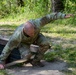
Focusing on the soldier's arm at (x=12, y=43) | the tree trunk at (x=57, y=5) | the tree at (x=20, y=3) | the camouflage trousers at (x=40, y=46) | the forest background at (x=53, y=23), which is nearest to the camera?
the soldier's arm at (x=12, y=43)

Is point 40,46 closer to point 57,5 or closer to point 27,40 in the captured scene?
point 27,40

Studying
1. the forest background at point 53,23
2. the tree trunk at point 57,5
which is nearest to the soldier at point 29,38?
the forest background at point 53,23

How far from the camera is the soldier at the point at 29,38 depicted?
5434 millimetres

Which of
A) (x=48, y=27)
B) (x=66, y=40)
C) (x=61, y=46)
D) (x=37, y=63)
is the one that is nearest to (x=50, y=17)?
(x=37, y=63)

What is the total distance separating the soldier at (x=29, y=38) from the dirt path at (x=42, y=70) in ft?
0.52

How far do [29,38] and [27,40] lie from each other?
0.08 metres

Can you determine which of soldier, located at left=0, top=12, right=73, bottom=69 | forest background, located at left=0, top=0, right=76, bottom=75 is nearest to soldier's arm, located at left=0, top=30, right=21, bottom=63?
soldier, located at left=0, top=12, right=73, bottom=69

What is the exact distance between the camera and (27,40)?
5688mm

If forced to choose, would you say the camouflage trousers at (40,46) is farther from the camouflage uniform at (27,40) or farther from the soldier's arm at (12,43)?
the soldier's arm at (12,43)

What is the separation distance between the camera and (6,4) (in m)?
17.0

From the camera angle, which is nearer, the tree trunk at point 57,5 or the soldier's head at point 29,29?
the soldier's head at point 29,29

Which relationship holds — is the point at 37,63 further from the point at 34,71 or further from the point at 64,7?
the point at 64,7

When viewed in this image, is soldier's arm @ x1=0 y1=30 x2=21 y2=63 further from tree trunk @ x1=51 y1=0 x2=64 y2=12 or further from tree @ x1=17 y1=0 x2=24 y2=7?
tree @ x1=17 y1=0 x2=24 y2=7

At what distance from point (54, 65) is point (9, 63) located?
0.96 meters
